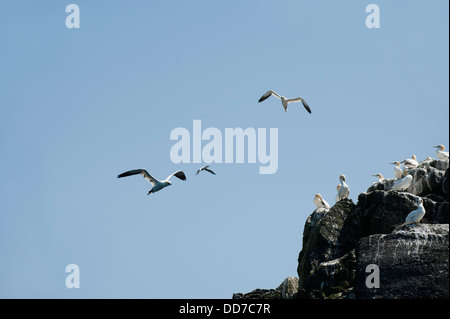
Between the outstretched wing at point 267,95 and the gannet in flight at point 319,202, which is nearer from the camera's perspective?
the gannet in flight at point 319,202

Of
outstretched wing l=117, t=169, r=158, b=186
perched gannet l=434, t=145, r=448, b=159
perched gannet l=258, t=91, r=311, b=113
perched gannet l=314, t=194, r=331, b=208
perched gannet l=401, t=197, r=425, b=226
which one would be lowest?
perched gannet l=401, t=197, r=425, b=226

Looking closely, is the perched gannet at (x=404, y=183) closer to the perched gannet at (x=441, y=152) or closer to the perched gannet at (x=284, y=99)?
the perched gannet at (x=441, y=152)

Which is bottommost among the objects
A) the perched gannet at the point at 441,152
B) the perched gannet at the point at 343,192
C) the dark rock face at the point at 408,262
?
the dark rock face at the point at 408,262

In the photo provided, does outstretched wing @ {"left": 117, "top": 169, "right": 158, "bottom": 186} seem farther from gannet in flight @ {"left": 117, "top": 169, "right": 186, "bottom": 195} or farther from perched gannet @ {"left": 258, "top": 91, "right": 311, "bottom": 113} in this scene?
perched gannet @ {"left": 258, "top": 91, "right": 311, "bottom": 113}

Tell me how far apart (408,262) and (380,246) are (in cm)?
115

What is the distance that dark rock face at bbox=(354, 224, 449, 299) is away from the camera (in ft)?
113

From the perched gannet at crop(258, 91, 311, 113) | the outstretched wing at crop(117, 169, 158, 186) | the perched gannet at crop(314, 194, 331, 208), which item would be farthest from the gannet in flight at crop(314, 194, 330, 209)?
the perched gannet at crop(258, 91, 311, 113)

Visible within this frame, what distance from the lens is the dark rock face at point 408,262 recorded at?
113ft

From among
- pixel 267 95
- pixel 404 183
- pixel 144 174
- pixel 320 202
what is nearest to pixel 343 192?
pixel 320 202

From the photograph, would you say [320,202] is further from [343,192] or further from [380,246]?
[380,246]

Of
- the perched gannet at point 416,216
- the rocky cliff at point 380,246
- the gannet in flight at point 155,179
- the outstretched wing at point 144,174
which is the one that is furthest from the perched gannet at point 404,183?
the outstretched wing at point 144,174
